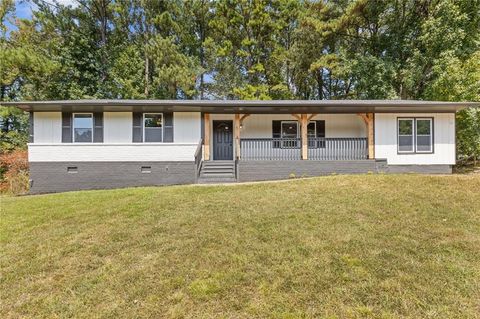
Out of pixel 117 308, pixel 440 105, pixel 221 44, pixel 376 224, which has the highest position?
pixel 221 44

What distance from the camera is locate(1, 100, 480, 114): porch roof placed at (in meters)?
11.4

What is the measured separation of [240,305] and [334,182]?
20.7ft

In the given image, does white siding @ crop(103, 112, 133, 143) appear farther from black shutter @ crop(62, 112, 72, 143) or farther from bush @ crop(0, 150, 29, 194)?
bush @ crop(0, 150, 29, 194)

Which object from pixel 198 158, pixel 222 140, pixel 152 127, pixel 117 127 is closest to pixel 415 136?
pixel 222 140

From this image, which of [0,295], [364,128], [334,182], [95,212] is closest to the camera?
[0,295]

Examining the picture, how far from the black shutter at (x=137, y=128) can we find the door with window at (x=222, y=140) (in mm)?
3337

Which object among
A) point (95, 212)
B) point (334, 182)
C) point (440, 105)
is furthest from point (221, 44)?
point (95, 212)

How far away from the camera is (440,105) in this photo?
1170cm

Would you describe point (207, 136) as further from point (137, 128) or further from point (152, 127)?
point (137, 128)

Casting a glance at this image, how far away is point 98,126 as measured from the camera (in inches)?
480

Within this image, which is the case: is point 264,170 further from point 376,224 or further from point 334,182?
point 376,224

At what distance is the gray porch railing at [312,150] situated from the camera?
12703 millimetres

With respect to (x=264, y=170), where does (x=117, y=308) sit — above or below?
below

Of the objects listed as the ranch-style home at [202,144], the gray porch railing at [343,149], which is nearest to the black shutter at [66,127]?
the ranch-style home at [202,144]
